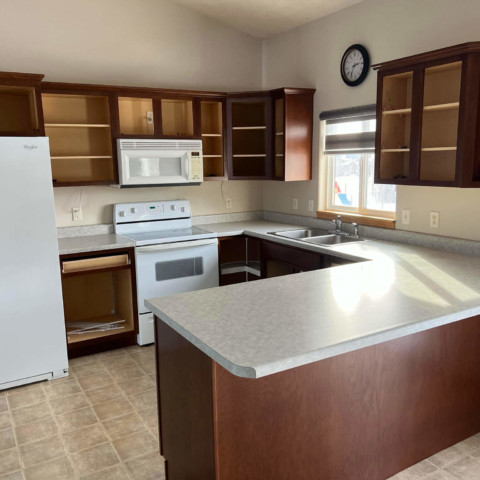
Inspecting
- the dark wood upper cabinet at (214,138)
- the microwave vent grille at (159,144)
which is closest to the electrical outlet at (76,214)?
the microwave vent grille at (159,144)

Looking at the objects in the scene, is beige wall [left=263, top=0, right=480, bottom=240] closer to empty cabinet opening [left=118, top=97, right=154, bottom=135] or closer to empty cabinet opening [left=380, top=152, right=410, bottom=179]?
empty cabinet opening [left=380, top=152, right=410, bottom=179]

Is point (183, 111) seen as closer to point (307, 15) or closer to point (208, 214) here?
point (208, 214)

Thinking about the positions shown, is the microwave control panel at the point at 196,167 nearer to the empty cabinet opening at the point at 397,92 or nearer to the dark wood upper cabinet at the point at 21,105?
the dark wood upper cabinet at the point at 21,105

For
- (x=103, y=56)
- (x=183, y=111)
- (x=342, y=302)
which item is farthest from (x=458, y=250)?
(x=103, y=56)

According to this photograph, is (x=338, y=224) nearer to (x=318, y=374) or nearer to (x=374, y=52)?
(x=374, y=52)

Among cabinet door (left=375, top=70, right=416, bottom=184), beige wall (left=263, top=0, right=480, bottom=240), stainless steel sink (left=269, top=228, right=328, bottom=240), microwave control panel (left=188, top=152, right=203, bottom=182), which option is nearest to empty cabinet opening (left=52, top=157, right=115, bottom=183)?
microwave control panel (left=188, top=152, right=203, bottom=182)

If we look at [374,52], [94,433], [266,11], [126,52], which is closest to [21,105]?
[126,52]

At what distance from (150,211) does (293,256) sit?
142 centimetres

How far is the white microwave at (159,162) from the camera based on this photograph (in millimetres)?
3744

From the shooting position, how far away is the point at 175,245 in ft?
12.4

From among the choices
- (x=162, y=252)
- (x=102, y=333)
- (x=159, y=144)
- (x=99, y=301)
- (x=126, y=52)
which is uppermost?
(x=126, y=52)

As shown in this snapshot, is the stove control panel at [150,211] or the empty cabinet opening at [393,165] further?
the stove control panel at [150,211]

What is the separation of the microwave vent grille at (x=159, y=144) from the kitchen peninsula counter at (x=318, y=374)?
193cm

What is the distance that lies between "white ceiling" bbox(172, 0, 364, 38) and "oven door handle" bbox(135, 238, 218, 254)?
6.51 ft
